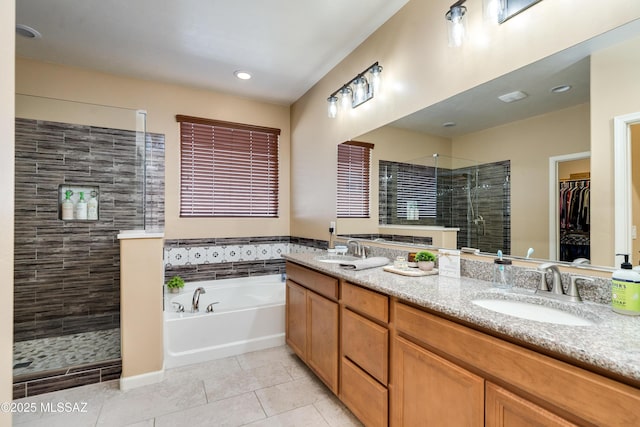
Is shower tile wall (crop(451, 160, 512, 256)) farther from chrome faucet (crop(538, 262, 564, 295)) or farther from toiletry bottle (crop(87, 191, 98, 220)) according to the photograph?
toiletry bottle (crop(87, 191, 98, 220))

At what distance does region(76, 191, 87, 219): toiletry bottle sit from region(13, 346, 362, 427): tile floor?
5.51 ft

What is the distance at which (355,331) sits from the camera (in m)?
1.76

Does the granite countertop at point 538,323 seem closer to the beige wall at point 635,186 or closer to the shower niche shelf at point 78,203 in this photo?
the beige wall at point 635,186

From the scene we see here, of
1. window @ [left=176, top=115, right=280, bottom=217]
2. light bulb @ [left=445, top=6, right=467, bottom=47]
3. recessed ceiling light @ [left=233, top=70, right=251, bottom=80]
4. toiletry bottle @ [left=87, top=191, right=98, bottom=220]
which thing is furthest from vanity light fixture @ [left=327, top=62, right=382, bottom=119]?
toiletry bottle @ [left=87, top=191, right=98, bottom=220]

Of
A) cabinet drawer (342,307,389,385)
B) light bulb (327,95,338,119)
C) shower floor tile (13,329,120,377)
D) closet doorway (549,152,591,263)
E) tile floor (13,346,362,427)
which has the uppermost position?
light bulb (327,95,338,119)

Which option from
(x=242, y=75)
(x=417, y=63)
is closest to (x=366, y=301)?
(x=417, y=63)

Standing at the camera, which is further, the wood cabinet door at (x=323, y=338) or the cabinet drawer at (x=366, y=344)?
the wood cabinet door at (x=323, y=338)

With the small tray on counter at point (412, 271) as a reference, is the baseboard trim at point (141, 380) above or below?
below

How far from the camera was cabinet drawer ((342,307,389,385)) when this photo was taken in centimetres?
154

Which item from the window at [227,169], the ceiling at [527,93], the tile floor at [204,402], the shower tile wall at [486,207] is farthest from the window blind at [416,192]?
the window at [227,169]

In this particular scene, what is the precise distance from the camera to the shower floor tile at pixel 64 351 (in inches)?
91.0

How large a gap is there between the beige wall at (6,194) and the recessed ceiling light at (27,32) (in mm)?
2570

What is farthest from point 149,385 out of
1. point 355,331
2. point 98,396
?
point 355,331

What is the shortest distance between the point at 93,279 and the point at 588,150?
13.4 ft
